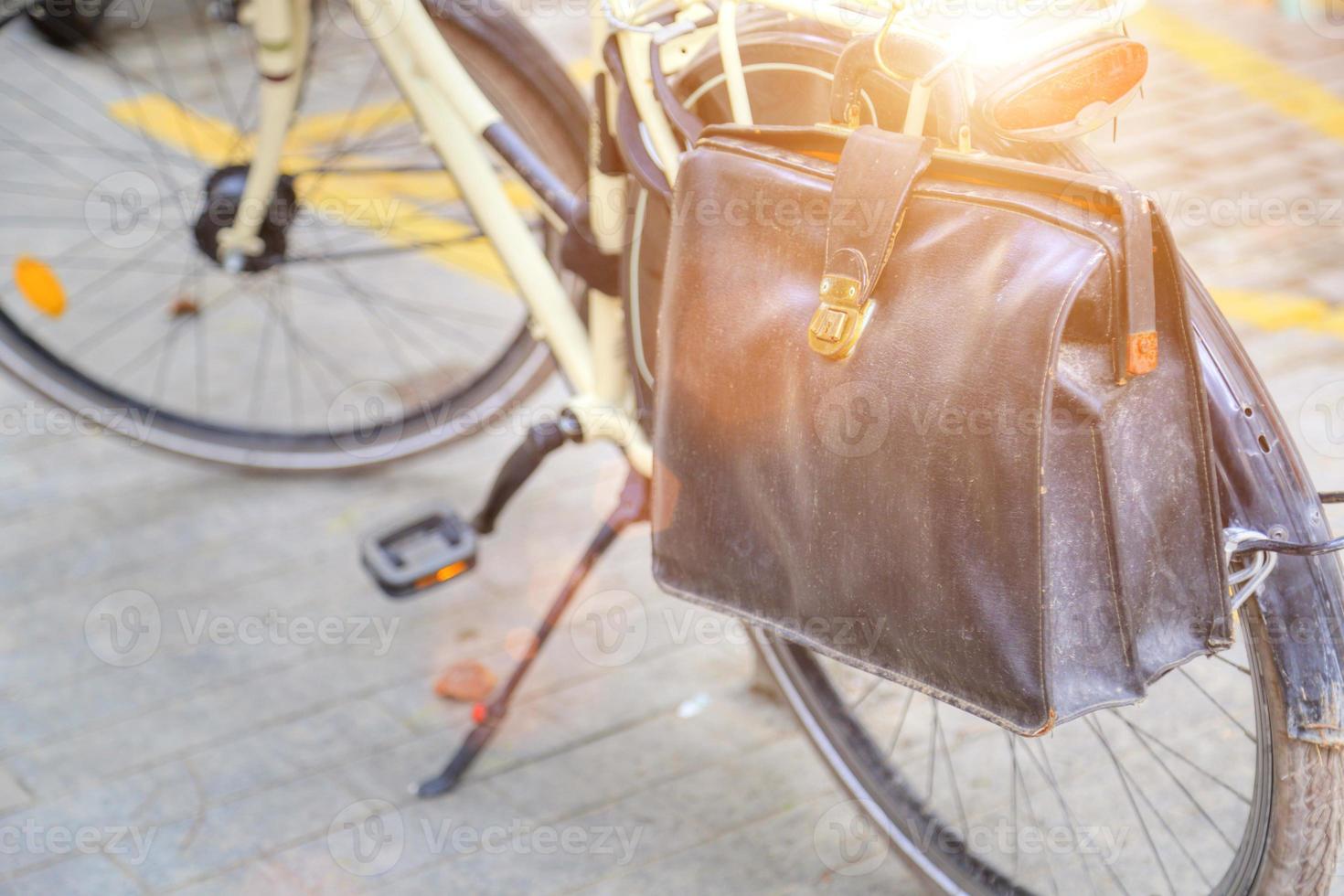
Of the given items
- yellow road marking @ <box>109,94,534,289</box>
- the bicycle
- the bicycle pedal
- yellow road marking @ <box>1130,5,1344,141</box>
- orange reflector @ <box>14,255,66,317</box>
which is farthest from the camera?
yellow road marking @ <box>1130,5,1344,141</box>

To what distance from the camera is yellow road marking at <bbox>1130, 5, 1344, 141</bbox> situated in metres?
3.96

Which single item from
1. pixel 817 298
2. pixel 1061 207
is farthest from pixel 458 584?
pixel 1061 207

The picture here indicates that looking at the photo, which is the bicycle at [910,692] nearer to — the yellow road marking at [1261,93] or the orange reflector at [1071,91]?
the orange reflector at [1071,91]

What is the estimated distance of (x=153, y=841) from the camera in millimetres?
1920

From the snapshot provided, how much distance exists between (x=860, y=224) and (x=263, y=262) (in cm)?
150

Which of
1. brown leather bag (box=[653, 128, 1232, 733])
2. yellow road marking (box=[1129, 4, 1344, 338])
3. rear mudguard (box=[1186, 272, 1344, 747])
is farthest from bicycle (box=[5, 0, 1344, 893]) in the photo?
yellow road marking (box=[1129, 4, 1344, 338])

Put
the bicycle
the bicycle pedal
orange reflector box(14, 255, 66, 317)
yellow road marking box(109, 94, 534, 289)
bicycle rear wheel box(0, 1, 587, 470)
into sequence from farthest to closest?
yellow road marking box(109, 94, 534, 289) → orange reflector box(14, 255, 66, 317) → bicycle rear wheel box(0, 1, 587, 470) → the bicycle pedal → the bicycle

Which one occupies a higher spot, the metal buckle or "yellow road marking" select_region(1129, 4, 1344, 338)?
the metal buckle

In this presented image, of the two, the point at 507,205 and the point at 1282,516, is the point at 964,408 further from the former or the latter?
the point at 507,205

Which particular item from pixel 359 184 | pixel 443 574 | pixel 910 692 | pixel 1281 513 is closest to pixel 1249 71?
pixel 359 184

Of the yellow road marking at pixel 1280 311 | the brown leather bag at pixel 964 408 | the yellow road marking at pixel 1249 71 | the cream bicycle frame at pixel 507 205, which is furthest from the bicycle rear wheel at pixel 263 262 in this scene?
the yellow road marking at pixel 1249 71

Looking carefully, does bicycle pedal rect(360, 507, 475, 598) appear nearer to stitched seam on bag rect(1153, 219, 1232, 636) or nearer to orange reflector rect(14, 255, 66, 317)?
orange reflector rect(14, 255, 66, 317)

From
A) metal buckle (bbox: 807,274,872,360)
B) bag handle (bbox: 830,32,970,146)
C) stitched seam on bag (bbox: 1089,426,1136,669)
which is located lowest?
stitched seam on bag (bbox: 1089,426,1136,669)

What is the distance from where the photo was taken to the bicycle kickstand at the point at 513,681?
73.5 inches
